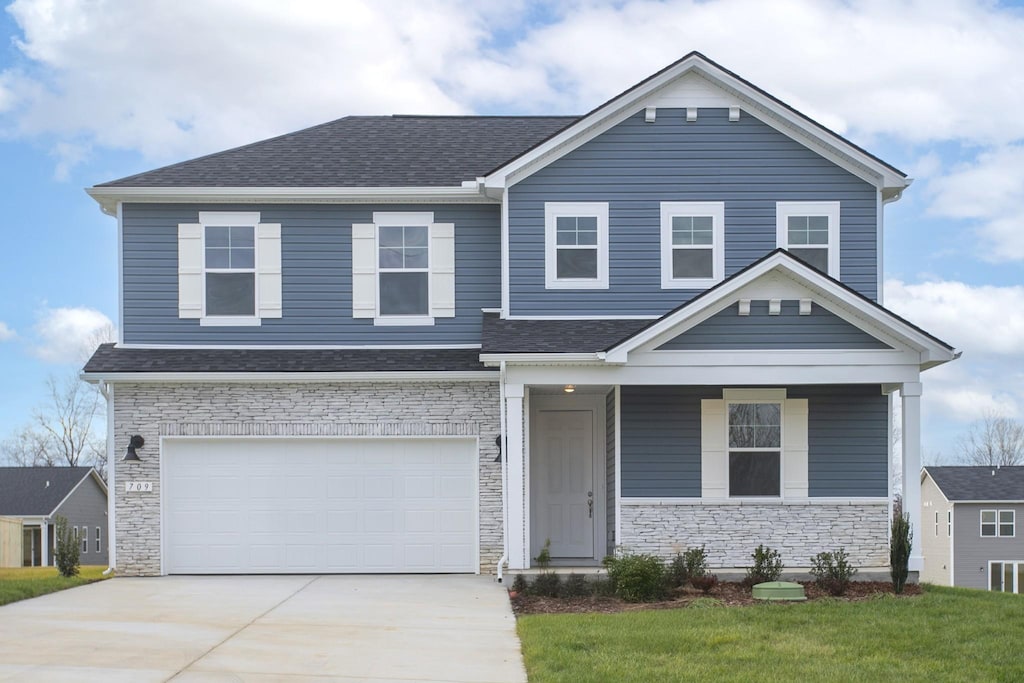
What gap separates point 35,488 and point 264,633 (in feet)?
125

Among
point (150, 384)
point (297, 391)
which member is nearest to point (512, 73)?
point (297, 391)

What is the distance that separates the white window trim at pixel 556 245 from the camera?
1688 centimetres

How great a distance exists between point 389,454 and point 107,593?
175 inches

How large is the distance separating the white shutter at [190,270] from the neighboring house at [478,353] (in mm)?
30

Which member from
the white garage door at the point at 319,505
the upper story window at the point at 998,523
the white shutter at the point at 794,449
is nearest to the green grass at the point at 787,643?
the white shutter at the point at 794,449

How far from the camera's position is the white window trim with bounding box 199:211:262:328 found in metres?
17.4

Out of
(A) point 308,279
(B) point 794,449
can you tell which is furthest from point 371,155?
(B) point 794,449

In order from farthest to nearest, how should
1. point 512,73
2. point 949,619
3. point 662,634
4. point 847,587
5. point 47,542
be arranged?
point 47,542, point 512,73, point 847,587, point 949,619, point 662,634

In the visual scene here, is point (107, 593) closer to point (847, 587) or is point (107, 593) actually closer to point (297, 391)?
point (297, 391)

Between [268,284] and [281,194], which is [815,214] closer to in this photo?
[281,194]

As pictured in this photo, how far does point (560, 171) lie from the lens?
1697cm

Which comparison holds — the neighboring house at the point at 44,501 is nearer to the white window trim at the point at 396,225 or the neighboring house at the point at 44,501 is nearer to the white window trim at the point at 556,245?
the white window trim at the point at 396,225

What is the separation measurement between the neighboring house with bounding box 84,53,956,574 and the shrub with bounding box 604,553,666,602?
2022 millimetres

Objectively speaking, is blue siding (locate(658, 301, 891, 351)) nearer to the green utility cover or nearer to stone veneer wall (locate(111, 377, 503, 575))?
the green utility cover
